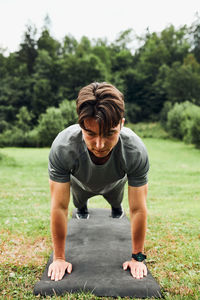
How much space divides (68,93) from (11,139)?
33.6ft

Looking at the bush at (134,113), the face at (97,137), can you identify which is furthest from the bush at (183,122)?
the face at (97,137)

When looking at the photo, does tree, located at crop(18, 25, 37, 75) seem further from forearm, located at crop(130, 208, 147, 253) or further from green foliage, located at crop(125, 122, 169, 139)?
forearm, located at crop(130, 208, 147, 253)

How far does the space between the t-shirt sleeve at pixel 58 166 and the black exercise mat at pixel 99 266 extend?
882 mm

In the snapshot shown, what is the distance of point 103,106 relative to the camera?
6.21 ft

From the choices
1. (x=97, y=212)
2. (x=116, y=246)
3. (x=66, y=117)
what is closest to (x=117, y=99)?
(x=116, y=246)

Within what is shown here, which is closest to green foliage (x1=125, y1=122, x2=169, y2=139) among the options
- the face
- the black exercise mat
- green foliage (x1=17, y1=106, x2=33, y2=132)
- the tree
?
green foliage (x1=17, y1=106, x2=33, y2=132)

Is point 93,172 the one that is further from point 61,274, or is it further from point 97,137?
point 61,274

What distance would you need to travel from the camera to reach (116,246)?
315 cm

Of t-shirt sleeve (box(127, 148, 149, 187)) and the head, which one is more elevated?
the head

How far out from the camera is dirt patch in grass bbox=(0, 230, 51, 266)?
2893 millimetres

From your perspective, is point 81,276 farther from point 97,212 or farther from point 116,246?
point 97,212

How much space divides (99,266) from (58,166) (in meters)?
1.08

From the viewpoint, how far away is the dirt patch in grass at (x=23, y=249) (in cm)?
289

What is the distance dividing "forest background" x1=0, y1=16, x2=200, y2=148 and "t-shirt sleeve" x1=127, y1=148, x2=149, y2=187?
2202 centimetres
